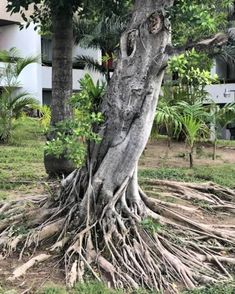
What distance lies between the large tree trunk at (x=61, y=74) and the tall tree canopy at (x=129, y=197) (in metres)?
2.08

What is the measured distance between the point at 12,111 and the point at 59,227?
847cm

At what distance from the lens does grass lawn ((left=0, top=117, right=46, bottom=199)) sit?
25.2 ft

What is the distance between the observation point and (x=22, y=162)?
33.2ft

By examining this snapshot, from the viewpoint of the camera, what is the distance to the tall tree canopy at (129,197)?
4.89m

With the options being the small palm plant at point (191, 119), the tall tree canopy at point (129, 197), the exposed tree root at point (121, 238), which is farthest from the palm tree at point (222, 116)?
the tall tree canopy at point (129, 197)

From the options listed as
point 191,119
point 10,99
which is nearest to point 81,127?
point 191,119

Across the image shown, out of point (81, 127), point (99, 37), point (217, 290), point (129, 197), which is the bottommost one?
point (217, 290)

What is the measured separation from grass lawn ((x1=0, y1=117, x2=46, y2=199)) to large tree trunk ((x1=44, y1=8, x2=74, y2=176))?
0.42 m

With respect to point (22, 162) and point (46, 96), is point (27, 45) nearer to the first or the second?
point (46, 96)

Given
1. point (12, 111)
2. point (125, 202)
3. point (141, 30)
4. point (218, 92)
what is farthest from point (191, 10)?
point (218, 92)

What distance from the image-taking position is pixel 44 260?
4758mm

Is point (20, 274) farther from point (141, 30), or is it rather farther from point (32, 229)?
point (141, 30)

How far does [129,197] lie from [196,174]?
3605mm

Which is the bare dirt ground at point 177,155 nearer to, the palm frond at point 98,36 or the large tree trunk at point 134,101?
the palm frond at point 98,36
